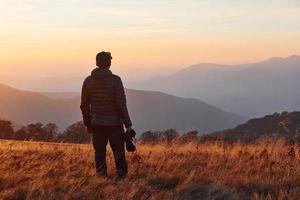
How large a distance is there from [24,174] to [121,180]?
1.49 metres

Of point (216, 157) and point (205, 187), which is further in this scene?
point (216, 157)

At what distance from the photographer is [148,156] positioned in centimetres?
1166

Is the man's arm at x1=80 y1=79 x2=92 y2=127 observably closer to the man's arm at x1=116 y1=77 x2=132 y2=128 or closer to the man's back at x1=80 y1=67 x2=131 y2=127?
the man's back at x1=80 y1=67 x2=131 y2=127

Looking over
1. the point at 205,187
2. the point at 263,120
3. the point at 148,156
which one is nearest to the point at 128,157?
the point at 148,156

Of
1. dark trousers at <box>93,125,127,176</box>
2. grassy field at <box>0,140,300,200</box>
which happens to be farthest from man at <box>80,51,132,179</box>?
grassy field at <box>0,140,300,200</box>

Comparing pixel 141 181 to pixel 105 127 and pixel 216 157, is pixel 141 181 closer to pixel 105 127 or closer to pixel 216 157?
pixel 105 127

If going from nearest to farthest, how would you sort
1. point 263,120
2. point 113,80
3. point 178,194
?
point 178,194, point 113,80, point 263,120

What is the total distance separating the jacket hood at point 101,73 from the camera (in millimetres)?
9359

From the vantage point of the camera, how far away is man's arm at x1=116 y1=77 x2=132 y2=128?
9.21 m

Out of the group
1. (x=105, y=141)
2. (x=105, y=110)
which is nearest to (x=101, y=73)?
(x=105, y=110)

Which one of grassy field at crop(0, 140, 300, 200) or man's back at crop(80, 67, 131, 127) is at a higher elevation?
man's back at crop(80, 67, 131, 127)

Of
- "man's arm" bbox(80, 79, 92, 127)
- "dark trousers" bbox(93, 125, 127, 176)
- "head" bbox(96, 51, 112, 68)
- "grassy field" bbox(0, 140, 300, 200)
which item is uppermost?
"head" bbox(96, 51, 112, 68)

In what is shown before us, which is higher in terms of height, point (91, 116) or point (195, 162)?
point (91, 116)

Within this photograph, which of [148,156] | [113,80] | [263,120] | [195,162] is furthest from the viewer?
[263,120]
